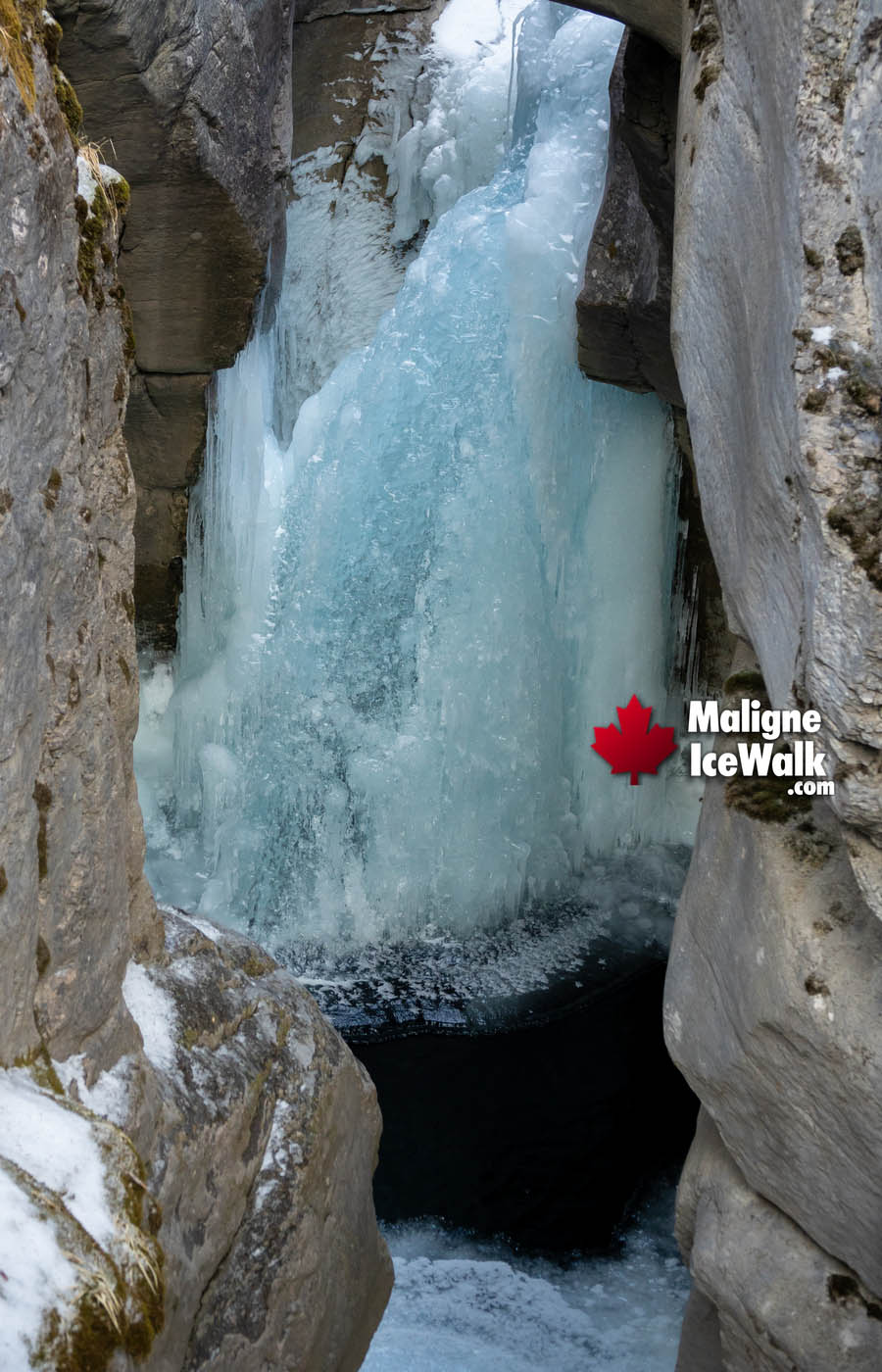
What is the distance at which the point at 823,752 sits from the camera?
255 cm

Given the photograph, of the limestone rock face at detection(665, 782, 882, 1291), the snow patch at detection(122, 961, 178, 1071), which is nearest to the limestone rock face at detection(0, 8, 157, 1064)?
the snow patch at detection(122, 961, 178, 1071)

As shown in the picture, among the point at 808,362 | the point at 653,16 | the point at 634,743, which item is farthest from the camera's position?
the point at 634,743

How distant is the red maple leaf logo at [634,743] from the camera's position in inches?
324

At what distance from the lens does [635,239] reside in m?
6.46

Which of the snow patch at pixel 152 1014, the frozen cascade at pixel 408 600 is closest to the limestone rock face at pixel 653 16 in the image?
the frozen cascade at pixel 408 600

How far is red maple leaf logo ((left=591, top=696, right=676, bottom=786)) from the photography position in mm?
8227

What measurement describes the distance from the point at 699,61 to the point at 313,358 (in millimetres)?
4743

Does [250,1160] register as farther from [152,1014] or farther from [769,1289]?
[769,1289]

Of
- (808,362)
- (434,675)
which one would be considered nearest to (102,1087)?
(808,362)

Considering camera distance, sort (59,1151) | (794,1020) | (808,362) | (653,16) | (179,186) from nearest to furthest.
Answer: (59,1151)
(808,362)
(794,1020)
(653,16)
(179,186)

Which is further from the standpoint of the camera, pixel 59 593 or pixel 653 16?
pixel 653 16

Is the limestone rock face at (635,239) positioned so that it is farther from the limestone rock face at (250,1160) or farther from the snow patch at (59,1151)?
the snow patch at (59,1151)

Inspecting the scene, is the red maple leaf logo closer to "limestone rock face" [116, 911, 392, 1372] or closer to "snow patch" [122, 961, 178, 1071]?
"limestone rock face" [116, 911, 392, 1372]

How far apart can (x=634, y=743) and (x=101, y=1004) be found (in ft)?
20.2
